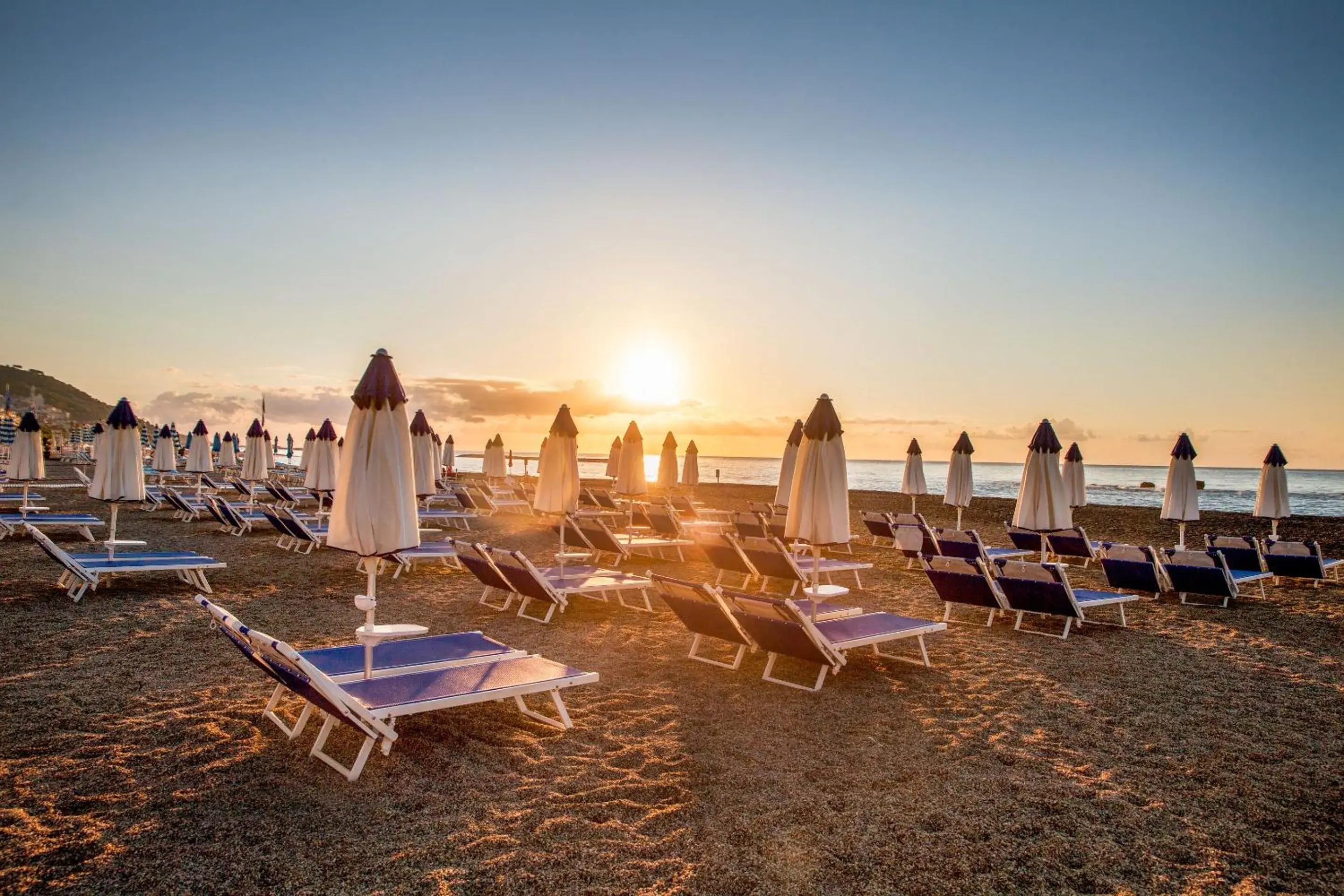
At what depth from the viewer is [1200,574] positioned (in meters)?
9.17

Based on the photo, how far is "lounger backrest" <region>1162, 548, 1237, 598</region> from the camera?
904 centimetres

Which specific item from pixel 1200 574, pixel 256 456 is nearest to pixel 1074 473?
pixel 1200 574

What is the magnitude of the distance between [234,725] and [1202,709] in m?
6.42

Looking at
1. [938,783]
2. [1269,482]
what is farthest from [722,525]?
[938,783]

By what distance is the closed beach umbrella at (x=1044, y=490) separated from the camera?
8.85 m

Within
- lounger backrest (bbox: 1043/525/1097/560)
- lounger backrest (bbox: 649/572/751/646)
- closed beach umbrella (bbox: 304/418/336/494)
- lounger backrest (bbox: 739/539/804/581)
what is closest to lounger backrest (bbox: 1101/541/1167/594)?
lounger backrest (bbox: 1043/525/1097/560)

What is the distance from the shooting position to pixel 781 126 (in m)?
13.7

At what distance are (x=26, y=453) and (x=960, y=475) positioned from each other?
17083mm

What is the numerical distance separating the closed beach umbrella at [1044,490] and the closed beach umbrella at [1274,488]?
20.1 feet

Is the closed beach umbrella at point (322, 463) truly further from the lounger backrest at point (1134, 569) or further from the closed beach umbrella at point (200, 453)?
the lounger backrest at point (1134, 569)

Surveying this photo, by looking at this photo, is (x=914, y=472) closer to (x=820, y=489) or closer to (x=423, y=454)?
(x=820, y=489)

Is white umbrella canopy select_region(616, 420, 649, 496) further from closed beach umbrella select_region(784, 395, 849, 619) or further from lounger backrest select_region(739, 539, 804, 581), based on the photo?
closed beach umbrella select_region(784, 395, 849, 619)

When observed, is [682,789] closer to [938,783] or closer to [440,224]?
[938,783]

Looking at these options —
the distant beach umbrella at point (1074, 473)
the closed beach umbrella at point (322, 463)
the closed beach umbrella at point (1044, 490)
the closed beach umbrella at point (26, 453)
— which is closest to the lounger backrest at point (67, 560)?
the closed beach umbrella at point (322, 463)
